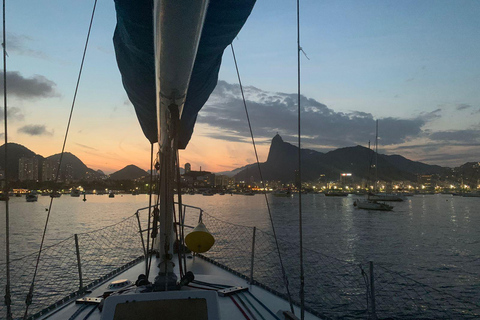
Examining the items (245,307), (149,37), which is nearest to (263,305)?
(245,307)

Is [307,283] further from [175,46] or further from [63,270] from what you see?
[175,46]

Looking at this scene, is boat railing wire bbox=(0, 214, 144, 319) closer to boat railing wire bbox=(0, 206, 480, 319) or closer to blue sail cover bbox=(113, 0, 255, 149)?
boat railing wire bbox=(0, 206, 480, 319)

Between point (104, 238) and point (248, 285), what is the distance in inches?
970

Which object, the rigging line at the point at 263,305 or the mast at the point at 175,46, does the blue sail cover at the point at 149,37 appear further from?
the rigging line at the point at 263,305

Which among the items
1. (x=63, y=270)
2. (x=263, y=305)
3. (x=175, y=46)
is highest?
(x=175, y=46)

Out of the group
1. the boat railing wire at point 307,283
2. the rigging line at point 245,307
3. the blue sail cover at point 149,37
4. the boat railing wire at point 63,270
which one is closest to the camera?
the blue sail cover at point 149,37

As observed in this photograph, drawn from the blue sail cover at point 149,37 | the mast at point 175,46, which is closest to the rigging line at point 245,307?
the mast at point 175,46

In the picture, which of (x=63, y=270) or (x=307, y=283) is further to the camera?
(x=63, y=270)

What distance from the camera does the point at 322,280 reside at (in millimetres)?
13828

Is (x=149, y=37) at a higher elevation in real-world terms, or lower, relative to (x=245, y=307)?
higher

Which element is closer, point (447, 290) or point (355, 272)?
point (447, 290)

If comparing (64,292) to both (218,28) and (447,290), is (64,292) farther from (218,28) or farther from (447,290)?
(447,290)

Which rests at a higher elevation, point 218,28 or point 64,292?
point 218,28

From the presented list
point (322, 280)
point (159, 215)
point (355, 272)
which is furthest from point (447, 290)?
point (159, 215)
